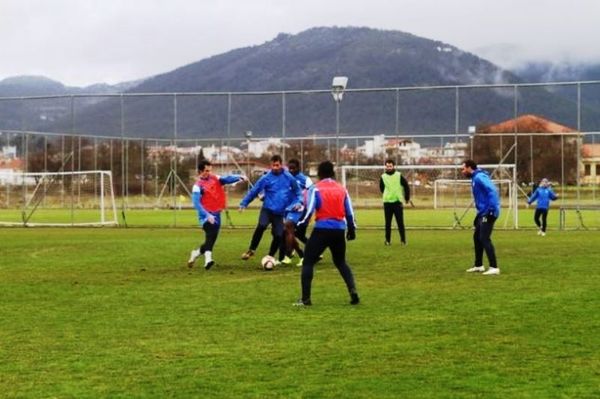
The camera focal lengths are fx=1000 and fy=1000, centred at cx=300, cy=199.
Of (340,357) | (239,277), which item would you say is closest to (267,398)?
(340,357)

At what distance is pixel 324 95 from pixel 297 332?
39.7 meters

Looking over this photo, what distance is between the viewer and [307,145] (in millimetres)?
54438

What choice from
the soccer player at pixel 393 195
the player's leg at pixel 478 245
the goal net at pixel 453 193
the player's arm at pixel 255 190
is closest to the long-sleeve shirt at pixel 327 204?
the player's leg at pixel 478 245

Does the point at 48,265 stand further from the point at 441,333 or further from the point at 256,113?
the point at 256,113

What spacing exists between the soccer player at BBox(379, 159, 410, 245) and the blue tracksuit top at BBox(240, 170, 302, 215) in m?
7.20

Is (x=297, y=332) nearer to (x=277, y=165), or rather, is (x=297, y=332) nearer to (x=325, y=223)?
(x=325, y=223)

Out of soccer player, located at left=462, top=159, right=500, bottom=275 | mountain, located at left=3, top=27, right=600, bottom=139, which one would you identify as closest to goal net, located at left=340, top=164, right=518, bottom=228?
mountain, located at left=3, top=27, right=600, bottom=139

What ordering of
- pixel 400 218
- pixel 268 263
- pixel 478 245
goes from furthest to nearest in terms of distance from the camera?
1. pixel 400 218
2. pixel 268 263
3. pixel 478 245

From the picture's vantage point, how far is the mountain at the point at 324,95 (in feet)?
175

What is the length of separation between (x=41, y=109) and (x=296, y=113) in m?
15.8

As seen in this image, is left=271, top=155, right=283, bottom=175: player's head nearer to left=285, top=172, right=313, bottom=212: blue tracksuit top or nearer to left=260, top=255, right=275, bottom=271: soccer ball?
left=285, top=172, right=313, bottom=212: blue tracksuit top

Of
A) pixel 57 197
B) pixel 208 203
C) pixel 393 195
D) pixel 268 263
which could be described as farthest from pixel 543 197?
pixel 57 197

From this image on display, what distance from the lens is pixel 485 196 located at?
57.4 ft

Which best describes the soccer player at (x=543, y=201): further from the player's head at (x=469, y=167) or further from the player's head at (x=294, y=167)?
the player's head at (x=469, y=167)
